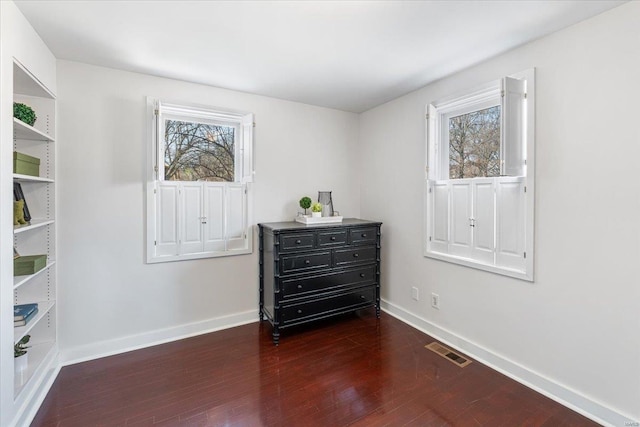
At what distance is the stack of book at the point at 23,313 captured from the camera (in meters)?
1.89

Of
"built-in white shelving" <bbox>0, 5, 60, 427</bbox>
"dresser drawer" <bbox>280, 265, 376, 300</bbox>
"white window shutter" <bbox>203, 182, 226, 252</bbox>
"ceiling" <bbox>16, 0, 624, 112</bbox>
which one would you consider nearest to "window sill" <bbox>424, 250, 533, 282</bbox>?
"dresser drawer" <bbox>280, 265, 376, 300</bbox>

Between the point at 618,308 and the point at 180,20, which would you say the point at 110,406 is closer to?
the point at 180,20

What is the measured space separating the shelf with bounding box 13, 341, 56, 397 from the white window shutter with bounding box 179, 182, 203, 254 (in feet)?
3.84

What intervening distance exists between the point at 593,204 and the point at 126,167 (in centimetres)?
353

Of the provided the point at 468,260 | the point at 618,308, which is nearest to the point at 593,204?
the point at 618,308

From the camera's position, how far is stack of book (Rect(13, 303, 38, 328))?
189 cm

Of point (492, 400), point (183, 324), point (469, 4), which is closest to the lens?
point (469, 4)

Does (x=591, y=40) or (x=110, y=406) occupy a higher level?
(x=591, y=40)

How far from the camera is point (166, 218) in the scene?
2.82m

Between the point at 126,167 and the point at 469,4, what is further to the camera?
the point at 126,167

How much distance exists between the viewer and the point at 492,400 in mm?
2002


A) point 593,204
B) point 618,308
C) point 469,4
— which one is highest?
point 469,4

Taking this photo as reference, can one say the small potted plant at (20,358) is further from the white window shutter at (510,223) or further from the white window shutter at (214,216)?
the white window shutter at (510,223)

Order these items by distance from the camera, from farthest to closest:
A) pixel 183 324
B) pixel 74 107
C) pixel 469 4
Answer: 1. pixel 183 324
2. pixel 74 107
3. pixel 469 4
